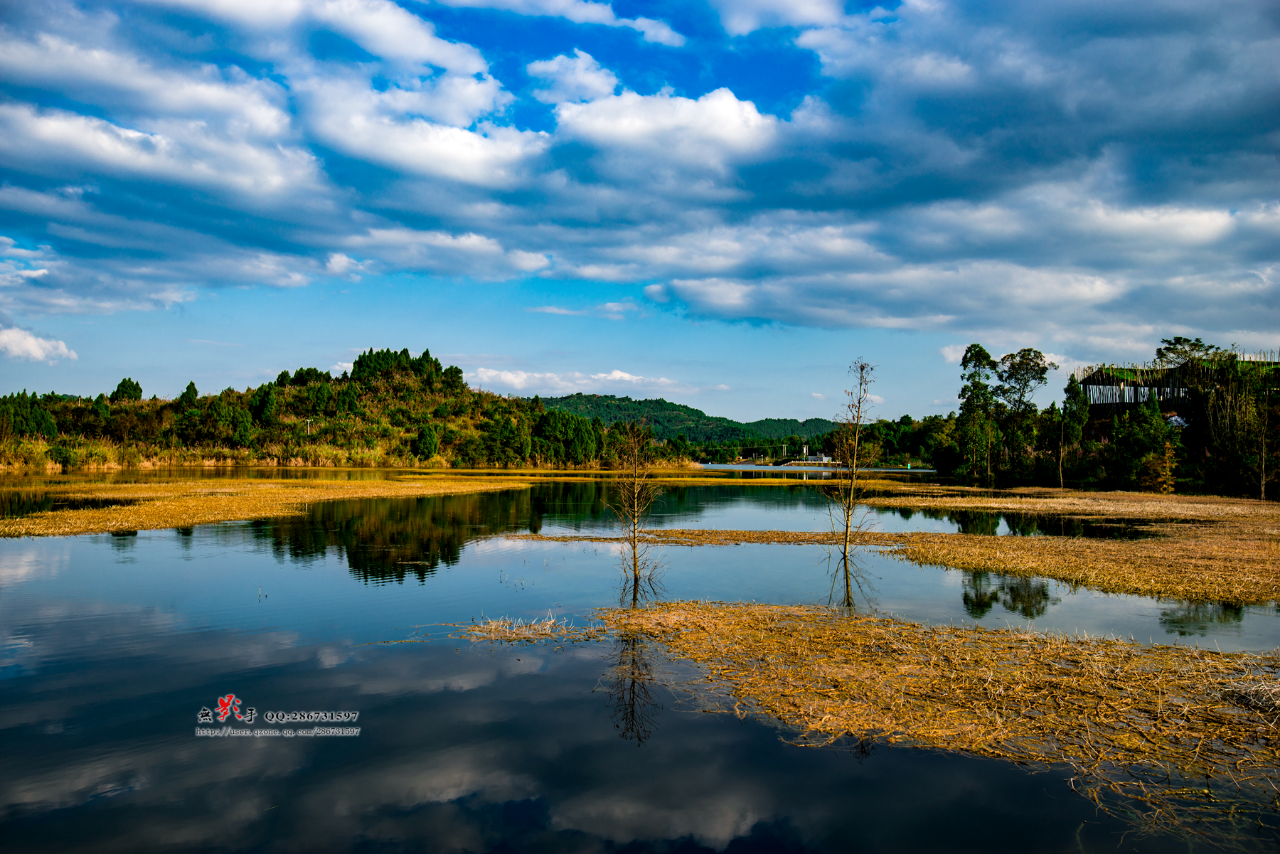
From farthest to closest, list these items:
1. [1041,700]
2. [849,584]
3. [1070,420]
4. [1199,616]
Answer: [1070,420], [849,584], [1199,616], [1041,700]

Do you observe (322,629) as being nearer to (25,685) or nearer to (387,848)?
(25,685)

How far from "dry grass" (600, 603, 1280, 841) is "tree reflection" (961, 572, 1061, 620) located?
316 centimetres

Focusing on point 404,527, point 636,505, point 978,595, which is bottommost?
point 404,527

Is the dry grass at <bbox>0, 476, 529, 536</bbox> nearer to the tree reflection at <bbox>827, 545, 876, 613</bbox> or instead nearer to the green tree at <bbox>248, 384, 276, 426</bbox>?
the tree reflection at <bbox>827, 545, 876, 613</bbox>

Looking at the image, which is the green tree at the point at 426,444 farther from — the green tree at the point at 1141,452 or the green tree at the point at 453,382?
the green tree at the point at 1141,452

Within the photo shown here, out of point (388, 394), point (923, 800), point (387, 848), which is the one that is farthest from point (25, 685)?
point (388, 394)

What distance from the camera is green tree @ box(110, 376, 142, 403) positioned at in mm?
137625

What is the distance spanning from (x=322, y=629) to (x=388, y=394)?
492 ft

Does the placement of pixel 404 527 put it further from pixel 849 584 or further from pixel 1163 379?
pixel 1163 379

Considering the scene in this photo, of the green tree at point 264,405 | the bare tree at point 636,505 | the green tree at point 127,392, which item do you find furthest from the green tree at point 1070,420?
the green tree at point 127,392

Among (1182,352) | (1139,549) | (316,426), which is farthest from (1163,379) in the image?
(316,426)

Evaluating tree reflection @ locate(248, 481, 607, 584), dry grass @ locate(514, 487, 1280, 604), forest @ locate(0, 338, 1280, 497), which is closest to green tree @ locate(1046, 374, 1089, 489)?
forest @ locate(0, 338, 1280, 497)

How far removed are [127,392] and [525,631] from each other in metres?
160

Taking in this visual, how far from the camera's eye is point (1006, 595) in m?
21.3
